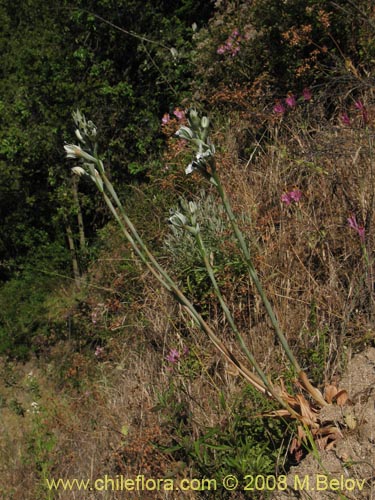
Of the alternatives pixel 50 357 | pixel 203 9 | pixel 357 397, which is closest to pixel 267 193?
pixel 357 397

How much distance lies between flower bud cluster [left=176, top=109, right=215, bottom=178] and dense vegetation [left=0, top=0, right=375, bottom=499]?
1.11 meters

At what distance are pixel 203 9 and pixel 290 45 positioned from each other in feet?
8.46

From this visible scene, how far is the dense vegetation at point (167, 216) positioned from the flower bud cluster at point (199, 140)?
111 cm

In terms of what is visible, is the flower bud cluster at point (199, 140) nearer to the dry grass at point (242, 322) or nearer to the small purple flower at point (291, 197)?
the dry grass at point (242, 322)

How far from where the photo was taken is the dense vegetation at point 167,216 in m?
3.09

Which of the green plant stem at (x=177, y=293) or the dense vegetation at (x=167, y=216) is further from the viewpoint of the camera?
the dense vegetation at (x=167, y=216)

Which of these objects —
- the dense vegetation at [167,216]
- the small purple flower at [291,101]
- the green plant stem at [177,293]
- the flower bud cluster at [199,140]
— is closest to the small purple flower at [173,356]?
the dense vegetation at [167,216]

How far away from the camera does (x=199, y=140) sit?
205 centimetres

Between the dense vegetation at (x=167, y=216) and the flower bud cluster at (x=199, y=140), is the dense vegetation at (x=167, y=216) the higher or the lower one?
the lower one

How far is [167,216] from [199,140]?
2746 millimetres

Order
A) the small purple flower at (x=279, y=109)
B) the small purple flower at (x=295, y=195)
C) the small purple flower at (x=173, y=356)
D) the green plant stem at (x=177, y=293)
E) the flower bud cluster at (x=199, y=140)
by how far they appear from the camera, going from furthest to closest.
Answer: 1. the small purple flower at (x=279, y=109)
2. the small purple flower at (x=295, y=195)
3. the small purple flower at (x=173, y=356)
4. the green plant stem at (x=177, y=293)
5. the flower bud cluster at (x=199, y=140)

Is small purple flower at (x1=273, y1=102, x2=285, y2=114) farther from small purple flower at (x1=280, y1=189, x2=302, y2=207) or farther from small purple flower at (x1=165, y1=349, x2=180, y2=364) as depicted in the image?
small purple flower at (x1=165, y1=349, x2=180, y2=364)

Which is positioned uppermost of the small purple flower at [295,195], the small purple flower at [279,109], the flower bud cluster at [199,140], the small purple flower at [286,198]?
the flower bud cluster at [199,140]

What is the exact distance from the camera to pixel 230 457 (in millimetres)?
2635
